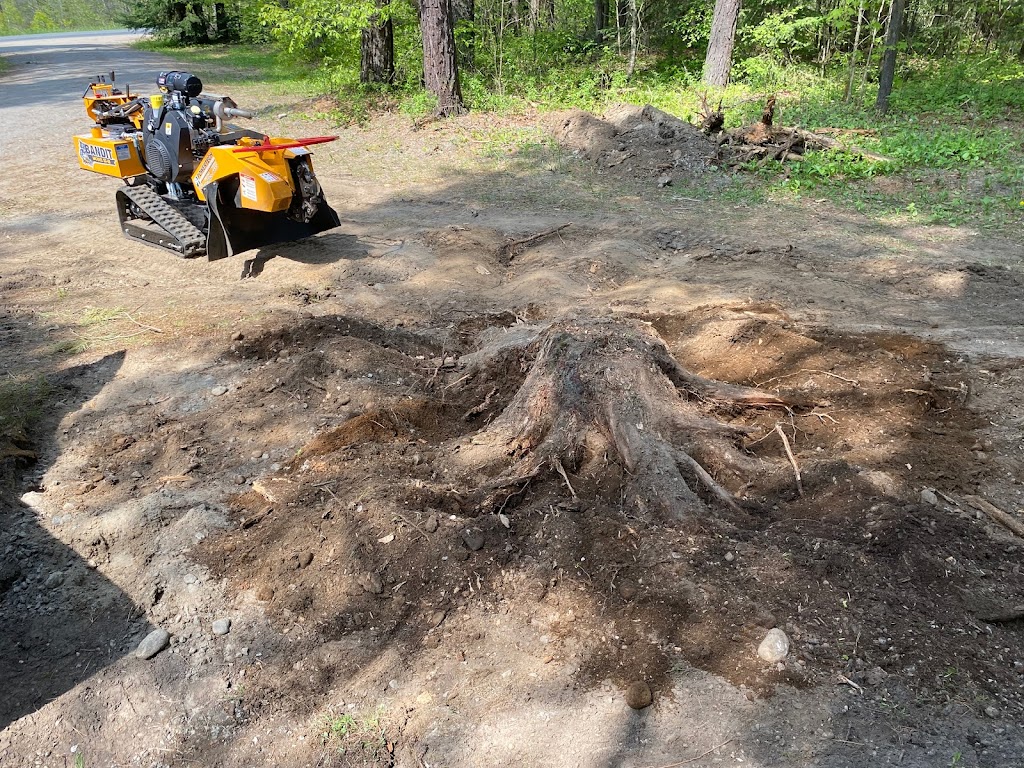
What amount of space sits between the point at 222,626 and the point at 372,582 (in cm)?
67

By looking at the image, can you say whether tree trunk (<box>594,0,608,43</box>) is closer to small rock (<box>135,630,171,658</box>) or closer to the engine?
the engine

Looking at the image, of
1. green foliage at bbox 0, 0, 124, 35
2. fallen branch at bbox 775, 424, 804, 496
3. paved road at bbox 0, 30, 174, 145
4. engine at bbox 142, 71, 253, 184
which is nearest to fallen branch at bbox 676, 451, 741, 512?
fallen branch at bbox 775, 424, 804, 496

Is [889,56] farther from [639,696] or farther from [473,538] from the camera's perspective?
[639,696]

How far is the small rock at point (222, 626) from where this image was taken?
3061 mm

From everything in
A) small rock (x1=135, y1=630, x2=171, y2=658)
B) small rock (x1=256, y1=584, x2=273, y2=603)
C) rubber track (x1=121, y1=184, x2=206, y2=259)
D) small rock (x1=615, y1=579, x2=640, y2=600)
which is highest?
rubber track (x1=121, y1=184, x2=206, y2=259)

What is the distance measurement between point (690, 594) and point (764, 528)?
2.15ft

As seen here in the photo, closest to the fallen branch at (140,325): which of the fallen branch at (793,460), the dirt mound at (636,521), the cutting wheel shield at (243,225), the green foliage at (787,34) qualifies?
the cutting wheel shield at (243,225)

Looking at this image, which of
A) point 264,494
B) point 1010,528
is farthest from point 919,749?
point 264,494

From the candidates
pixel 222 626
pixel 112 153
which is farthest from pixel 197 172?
pixel 222 626

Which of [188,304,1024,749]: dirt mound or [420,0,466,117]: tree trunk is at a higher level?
→ [420,0,466,117]: tree trunk

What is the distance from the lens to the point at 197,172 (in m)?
6.54

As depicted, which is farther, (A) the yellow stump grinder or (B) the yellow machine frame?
(B) the yellow machine frame

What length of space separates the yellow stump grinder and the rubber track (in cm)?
1

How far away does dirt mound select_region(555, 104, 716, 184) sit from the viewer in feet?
33.7
